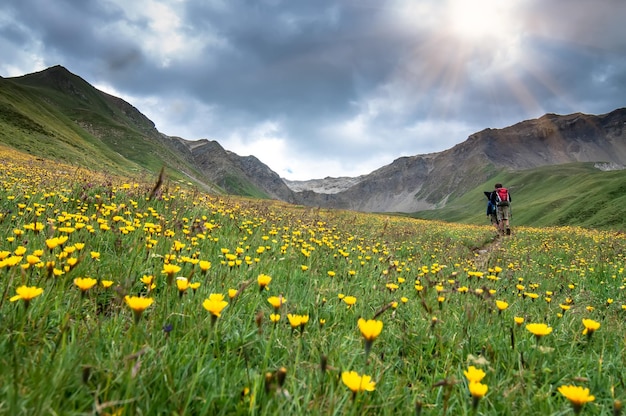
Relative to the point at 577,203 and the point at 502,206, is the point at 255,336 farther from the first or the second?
the point at 577,203

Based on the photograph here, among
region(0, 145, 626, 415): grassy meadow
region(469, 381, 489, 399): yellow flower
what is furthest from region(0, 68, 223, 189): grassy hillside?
region(469, 381, 489, 399): yellow flower

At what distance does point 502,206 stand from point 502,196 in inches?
23.8

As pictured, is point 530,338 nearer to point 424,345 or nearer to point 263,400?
point 424,345

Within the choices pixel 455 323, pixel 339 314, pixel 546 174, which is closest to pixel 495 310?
pixel 455 323

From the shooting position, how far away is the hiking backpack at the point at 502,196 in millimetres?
19562

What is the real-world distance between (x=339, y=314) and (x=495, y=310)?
1.97 metres

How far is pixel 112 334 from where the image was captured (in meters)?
2.25

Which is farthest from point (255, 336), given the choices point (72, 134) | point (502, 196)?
point (72, 134)

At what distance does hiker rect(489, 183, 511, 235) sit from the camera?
19.6 m

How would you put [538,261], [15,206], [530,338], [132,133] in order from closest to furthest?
[530,338] → [15,206] → [538,261] → [132,133]

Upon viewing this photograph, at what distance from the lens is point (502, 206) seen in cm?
1978

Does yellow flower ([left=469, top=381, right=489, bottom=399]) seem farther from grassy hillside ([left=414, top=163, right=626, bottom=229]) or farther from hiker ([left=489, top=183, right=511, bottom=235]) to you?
grassy hillside ([left=414, top=163, right=626, bottom=229])

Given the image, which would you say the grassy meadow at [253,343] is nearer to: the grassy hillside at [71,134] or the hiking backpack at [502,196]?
the grassy hillside at [71,134]

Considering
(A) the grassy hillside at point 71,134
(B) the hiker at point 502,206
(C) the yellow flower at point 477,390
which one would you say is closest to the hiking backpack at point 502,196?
(B) the hiker at point 502,206
